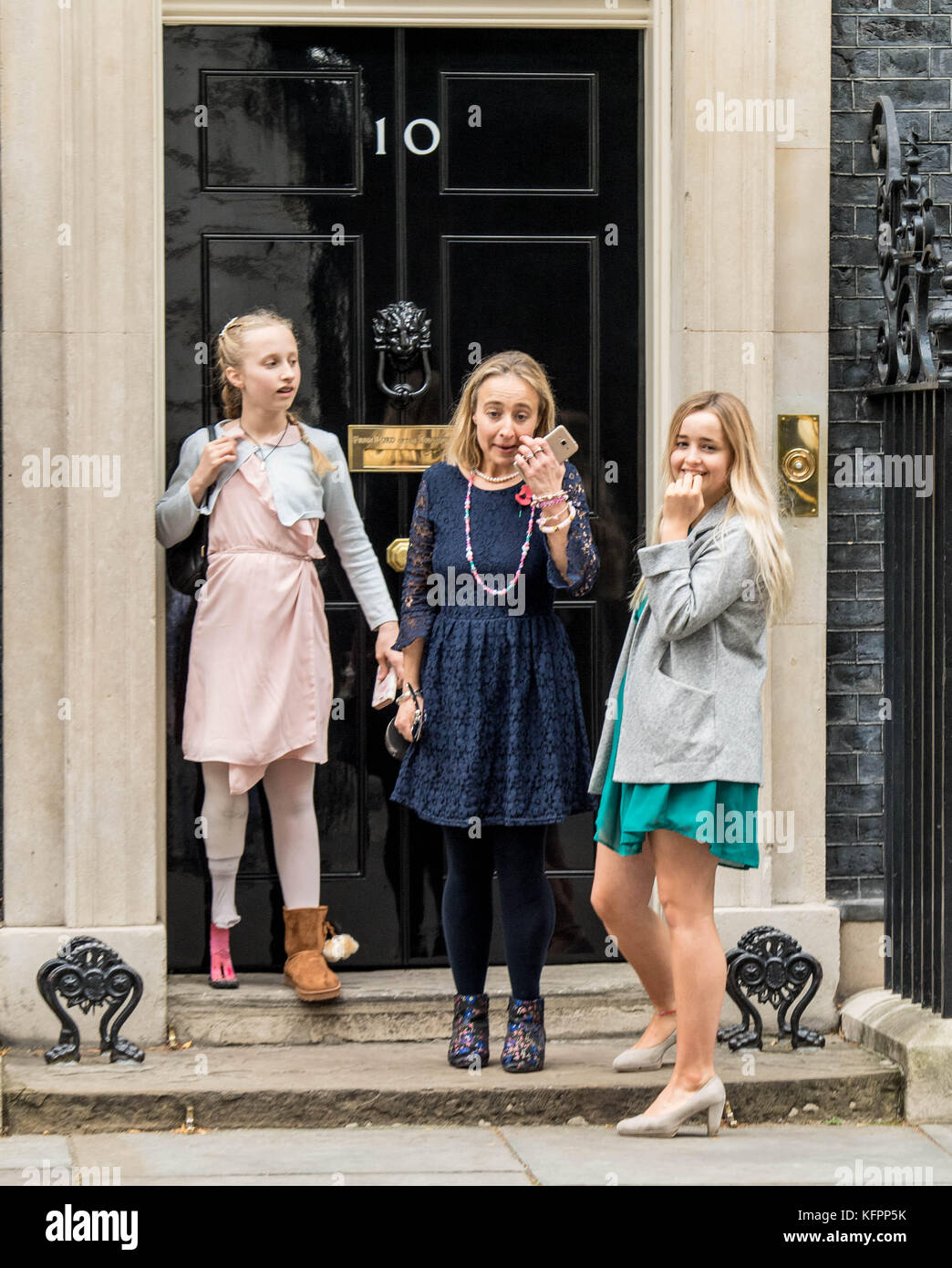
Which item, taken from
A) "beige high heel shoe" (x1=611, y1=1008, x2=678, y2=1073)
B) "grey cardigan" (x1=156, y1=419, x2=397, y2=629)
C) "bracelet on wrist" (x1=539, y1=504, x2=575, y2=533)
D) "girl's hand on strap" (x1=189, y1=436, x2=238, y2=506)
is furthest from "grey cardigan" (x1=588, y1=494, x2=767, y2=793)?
"girl's hand on strap" (x1=189, y1=436, x2=238, y2=506)

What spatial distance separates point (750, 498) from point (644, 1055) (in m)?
1.73

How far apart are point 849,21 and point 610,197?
3.28 feet

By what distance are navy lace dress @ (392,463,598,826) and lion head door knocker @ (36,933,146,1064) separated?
110 centimetres

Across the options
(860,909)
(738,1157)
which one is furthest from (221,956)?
(860,909)

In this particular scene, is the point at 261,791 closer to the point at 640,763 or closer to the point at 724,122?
the point at 640,763

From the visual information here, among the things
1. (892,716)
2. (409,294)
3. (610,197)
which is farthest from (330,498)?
(892,716)

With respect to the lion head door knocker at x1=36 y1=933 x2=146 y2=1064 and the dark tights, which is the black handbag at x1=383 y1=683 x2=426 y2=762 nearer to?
the dark tights

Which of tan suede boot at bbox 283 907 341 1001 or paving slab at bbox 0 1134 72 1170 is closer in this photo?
paving slab at bbox 0 1134 72 1170

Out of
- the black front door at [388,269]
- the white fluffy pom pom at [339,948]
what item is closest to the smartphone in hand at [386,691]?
the black front door at [388,269]

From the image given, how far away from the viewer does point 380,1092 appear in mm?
5406

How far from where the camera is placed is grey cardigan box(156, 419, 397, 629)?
5.93m

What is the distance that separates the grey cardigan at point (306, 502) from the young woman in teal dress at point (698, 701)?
3.93 ft

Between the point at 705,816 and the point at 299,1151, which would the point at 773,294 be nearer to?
the point at 705,816

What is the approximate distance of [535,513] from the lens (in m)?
5.42
